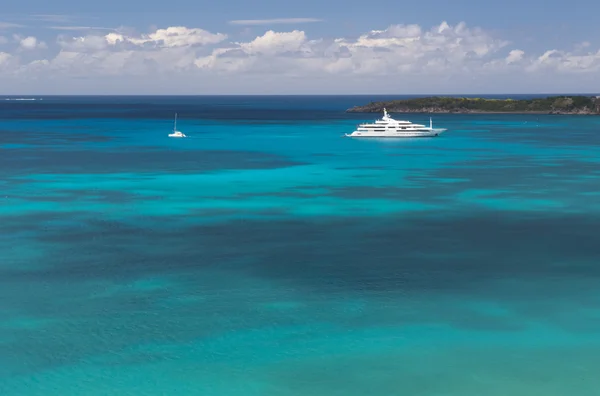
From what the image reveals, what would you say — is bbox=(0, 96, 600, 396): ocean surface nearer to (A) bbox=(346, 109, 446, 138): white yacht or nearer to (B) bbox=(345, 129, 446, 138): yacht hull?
(B) bbox=(345, 129, 446, 138): yacht hull

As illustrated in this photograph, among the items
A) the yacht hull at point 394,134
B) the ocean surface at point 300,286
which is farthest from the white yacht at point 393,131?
the ocean surface at point 300,286

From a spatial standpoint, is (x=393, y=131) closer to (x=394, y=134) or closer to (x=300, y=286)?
(x=394, y=134)

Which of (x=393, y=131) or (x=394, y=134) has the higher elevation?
(x=393, y=131)

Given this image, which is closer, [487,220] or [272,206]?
[487,220]

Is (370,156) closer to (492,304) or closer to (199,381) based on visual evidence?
(492,304)

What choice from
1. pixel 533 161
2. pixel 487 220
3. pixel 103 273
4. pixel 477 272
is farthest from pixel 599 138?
pixel 103 273

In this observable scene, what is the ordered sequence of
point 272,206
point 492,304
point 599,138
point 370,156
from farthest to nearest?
point 599,138 < point 370,156 < point 272,206 < point 492,304

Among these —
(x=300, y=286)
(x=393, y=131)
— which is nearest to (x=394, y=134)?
(x=393, y=131)

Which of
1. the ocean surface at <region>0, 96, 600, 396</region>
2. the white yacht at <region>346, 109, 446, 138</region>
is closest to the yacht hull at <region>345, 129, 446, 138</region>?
the white yacht at <region>346, 109, 446, 138</region>
